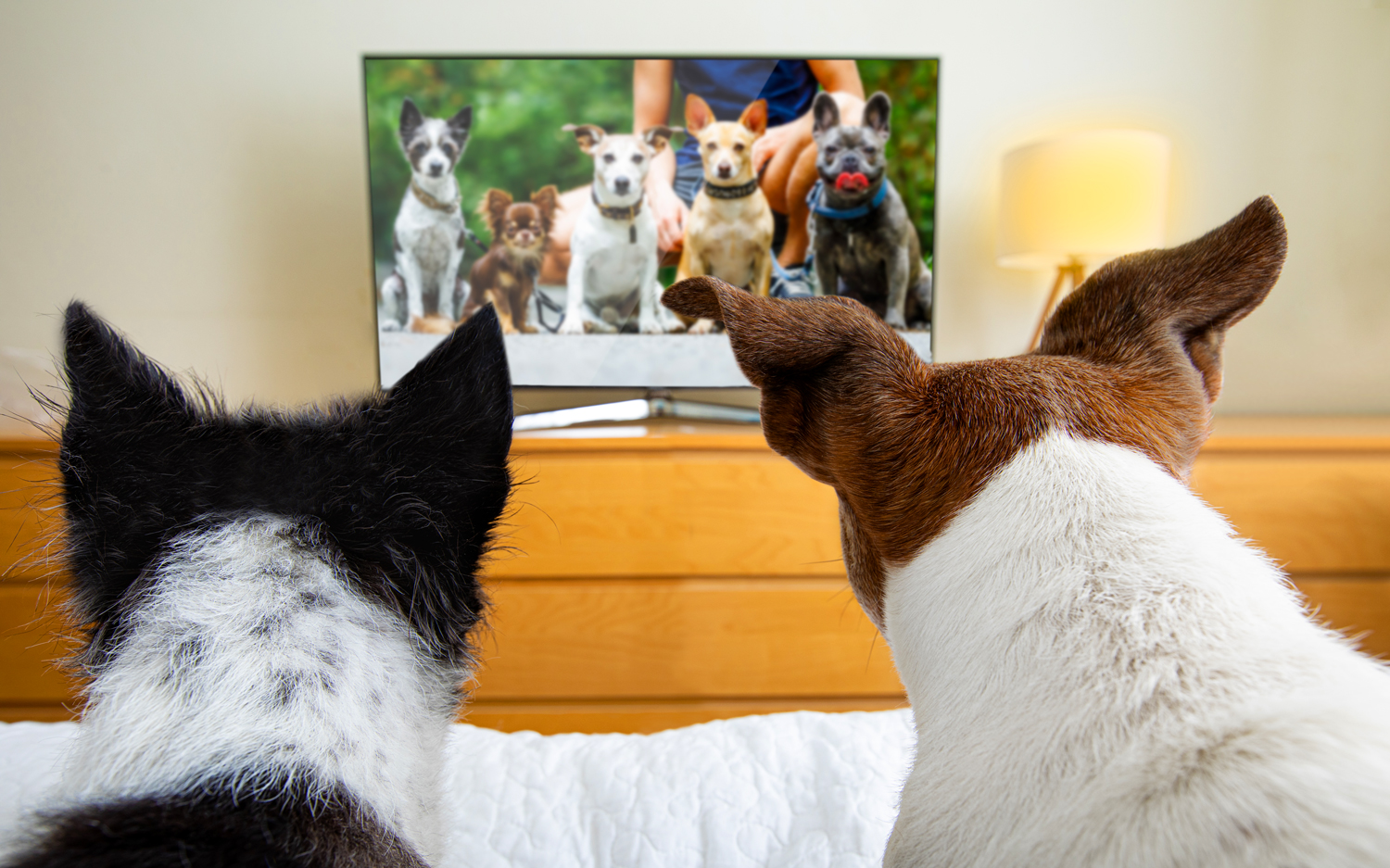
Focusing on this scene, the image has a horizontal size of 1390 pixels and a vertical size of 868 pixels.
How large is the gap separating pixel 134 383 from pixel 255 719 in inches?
8.6

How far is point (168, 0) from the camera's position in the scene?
2055 mm

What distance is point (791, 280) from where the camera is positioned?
193 cm

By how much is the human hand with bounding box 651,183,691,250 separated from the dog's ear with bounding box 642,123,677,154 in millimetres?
93

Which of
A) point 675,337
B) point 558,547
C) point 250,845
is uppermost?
point 675,337

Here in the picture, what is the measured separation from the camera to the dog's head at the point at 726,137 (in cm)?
187

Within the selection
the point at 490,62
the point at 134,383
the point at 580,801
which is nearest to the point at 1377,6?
the point at 490,62

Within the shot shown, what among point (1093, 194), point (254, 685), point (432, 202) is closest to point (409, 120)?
point (432, 202)

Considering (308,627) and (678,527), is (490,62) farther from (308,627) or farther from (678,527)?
(308,627)

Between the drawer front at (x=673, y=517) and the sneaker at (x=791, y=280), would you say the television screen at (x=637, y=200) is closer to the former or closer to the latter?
the sneaker at (x=791, y=280)

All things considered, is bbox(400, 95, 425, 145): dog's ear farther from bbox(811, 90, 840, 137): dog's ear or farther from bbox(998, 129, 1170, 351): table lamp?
bbox(998, 129, 1170, 351): table lamp

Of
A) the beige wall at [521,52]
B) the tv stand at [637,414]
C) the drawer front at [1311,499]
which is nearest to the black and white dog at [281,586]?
the tv stand at [637,414]

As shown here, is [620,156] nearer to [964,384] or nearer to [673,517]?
[673,517]

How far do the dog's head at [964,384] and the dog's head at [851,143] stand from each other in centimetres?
140

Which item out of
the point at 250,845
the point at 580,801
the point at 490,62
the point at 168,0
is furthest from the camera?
the point at 168,0
